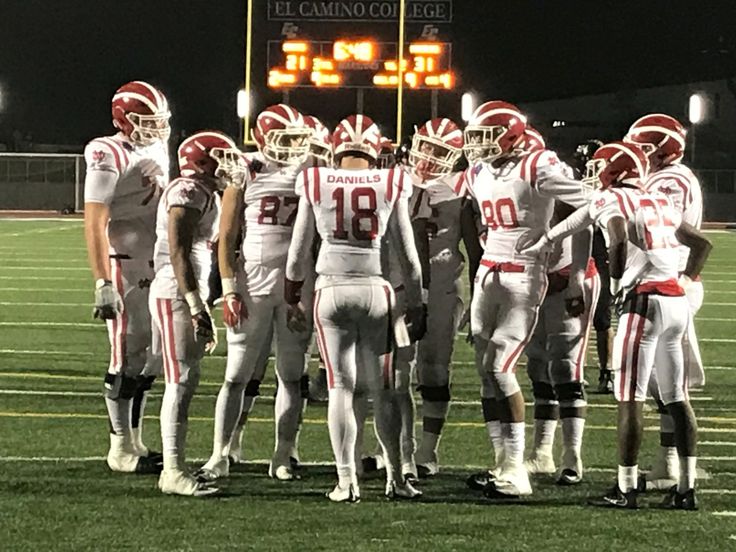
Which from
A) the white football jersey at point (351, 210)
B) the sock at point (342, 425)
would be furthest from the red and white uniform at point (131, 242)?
the sock at point (342, 425)

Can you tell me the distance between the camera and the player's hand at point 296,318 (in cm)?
664

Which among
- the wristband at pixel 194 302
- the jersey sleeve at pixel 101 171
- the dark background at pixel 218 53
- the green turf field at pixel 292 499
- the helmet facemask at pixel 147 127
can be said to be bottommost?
the green turf field at pixel 292 499

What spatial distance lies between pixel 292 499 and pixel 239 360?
0.67m

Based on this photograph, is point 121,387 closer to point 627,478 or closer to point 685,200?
point 627,478

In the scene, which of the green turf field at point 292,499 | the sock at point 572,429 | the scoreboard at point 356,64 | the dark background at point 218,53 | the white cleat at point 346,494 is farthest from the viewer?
the dark background at point 218,53

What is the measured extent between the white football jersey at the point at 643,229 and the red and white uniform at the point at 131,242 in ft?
7.34

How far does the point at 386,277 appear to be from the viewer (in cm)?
684

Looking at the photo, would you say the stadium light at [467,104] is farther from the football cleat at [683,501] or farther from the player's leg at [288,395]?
the football cleat at [683,501]

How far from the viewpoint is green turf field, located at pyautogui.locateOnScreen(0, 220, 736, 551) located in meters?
5.82

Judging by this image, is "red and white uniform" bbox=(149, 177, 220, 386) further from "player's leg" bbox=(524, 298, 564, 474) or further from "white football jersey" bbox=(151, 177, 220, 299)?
"player's leg" bbox=(524, 298, 564, 474)

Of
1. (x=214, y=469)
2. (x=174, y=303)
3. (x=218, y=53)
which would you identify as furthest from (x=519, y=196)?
(x=218, y=53)

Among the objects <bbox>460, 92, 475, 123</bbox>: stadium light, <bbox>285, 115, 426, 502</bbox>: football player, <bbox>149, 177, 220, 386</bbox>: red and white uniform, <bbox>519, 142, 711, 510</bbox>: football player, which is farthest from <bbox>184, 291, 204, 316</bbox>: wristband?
<bbox>460, 92, 475, 123</bbox>: stadium light

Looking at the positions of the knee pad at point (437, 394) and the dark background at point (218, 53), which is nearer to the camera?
the knee pad at point (437, 394)

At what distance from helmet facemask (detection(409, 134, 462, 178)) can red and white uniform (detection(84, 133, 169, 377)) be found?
1.25m
